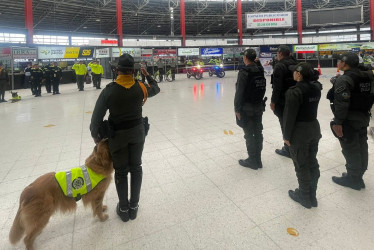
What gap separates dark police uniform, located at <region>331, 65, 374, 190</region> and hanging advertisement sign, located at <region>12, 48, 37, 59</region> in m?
14.5

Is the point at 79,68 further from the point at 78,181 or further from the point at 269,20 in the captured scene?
the point at 269,20

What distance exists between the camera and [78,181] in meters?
1.76

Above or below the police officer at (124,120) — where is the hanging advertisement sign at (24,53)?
above

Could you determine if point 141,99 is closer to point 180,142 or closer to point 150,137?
point 180,142

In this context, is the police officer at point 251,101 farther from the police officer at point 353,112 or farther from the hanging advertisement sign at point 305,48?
the hanging advertisement sign at point 305,48

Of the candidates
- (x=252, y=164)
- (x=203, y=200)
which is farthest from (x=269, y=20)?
(x=203, y=200)

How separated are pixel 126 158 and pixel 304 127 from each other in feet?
4.90

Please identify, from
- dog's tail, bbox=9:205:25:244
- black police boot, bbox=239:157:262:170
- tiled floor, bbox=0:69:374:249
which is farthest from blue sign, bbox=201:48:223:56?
dog's tail, bbox=9:205:25:244

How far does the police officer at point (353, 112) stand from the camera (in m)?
2.13

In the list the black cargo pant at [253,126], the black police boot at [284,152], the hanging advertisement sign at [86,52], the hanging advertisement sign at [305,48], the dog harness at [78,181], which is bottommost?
the black police boot at [284,152]

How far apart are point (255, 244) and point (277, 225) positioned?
300 mm

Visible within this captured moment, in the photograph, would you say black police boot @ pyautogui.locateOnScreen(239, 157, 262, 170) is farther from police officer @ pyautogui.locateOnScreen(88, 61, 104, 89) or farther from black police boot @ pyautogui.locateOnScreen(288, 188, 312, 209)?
police officer @ pyautogui.locateOnScreen(88, 61, 104, 89)

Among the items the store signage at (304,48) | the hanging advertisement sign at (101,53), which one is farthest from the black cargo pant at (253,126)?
the store signage at (304,48)

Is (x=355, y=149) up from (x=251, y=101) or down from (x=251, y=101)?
down
